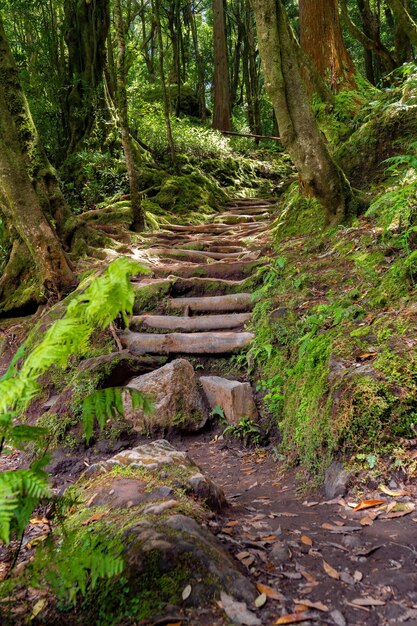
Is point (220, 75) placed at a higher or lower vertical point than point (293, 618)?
higher

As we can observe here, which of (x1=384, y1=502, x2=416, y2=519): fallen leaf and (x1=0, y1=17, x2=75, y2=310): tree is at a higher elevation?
(x1=0, y1=17, x2=75, y2=310): tree

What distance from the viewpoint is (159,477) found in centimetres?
275

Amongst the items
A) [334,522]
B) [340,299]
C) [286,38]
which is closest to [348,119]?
[286,38]

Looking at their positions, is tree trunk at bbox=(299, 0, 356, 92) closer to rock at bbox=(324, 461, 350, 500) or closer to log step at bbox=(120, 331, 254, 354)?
log step at bbox=(120, 331, 254, 354)

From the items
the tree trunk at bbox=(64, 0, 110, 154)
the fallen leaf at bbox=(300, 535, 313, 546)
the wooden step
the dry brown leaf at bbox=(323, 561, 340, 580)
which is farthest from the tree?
the dry brown leaf at bbox=(323, 561, 340, 580)

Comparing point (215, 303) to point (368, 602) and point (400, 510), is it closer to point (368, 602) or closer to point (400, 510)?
point (400, 510)

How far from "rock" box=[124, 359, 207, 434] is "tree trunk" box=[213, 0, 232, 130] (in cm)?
1508

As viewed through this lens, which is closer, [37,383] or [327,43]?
[37,383]

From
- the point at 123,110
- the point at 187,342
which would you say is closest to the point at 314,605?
the point at 187,342

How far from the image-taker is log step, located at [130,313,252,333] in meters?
5.57

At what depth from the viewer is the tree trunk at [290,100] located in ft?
17.0

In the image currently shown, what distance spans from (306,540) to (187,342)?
3.28 meters

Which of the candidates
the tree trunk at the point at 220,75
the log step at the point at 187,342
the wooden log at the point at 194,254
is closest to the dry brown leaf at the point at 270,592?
the log step at the point at 187,342

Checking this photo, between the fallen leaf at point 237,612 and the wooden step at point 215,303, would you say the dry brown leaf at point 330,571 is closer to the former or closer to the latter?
the fallen leaf at point 237,612
